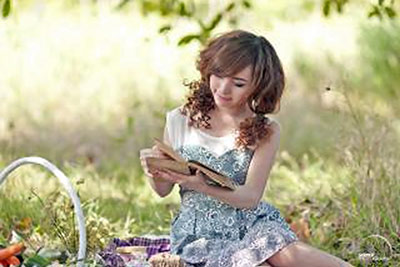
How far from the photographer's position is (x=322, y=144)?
7363 mm

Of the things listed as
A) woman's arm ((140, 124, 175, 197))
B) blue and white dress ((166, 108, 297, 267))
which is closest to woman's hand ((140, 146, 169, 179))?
woman's arm ((140, 124, 175, 197))

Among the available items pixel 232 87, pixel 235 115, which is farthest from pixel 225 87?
→ pixel 235 115

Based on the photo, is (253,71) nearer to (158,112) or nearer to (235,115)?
(235,115)

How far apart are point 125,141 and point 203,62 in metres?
3.41

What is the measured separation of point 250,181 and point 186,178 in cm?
29

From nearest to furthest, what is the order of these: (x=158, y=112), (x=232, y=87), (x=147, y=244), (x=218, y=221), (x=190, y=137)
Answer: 1. (x=232, y=87)
2. (x=218, y=221)
3. (x=190, y=137)
4. (x=147, y=244)
5. (x=158, y=112)

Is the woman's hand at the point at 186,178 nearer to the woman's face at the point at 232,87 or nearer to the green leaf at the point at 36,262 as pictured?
the woman's face at the point at 232,87

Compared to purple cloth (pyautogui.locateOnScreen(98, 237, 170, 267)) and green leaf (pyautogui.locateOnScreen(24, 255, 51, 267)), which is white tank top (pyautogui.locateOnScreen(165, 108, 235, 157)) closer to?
purple cloth (pyautogui.locateOnScreen(98, 237, 170, 267))

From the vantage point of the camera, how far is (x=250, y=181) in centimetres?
396

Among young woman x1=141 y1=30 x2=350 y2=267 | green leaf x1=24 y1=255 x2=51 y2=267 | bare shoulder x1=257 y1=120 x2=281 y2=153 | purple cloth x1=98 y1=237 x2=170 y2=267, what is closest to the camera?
green leaf x1=24 y1=255 x2=51 y2=267

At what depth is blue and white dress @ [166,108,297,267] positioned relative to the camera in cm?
392

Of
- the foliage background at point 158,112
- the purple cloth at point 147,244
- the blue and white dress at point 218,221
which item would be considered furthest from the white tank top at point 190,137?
the foliage background at point 158,112

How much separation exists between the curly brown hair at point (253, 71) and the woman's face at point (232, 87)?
2cm

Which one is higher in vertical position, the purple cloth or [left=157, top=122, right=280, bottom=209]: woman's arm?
[left=157, top=122, right=280, bottom=209]: woman's arm
